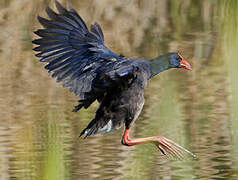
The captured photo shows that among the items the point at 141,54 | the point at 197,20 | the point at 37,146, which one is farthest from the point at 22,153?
the point at 197,20

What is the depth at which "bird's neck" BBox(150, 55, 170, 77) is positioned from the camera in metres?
6.80

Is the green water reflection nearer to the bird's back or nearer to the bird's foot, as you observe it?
the bird's foot

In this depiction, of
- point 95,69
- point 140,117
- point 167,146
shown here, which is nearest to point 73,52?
point 95,69

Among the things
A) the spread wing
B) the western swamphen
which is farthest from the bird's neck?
the spread wing

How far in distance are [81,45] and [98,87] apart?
81 cm

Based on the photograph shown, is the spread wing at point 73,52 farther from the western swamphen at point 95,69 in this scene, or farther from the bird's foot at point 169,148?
the bird's foot at point 169,148

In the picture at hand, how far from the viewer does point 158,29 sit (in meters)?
15.5

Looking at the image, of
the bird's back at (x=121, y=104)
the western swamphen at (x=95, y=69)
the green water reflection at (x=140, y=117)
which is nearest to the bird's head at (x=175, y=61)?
the western swamphen at (x=95, y=69)

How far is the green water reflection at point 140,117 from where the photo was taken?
698 centimetres

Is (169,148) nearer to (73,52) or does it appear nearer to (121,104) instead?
(121,104)

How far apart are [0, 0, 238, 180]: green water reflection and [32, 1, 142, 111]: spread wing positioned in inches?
24.4

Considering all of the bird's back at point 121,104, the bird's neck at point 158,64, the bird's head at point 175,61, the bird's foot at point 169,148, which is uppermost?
the bird's head at point 175,61

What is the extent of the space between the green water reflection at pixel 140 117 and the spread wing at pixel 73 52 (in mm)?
620

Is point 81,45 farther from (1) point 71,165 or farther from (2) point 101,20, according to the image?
(2) point 101,20
